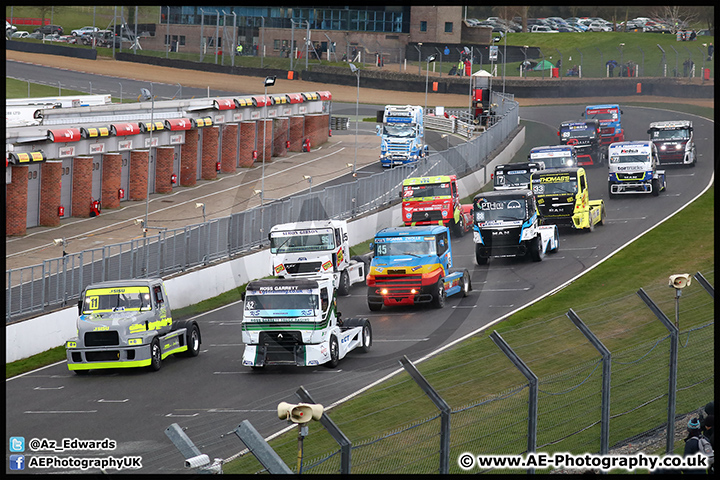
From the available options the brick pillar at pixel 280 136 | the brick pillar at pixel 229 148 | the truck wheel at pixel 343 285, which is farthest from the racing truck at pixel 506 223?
the brick pillar at pixel 280 136

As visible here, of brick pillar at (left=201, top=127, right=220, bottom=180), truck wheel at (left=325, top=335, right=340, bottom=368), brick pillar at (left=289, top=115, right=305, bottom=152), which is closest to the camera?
truck wheel at (left=325, top=335, right=340, bottom=368)

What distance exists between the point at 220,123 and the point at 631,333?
41.0 metres

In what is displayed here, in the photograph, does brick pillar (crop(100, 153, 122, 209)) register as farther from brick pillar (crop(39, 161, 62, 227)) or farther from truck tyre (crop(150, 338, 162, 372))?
truck tyre (crop(150, 338, 162, 372))

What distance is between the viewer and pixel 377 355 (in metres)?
22.7

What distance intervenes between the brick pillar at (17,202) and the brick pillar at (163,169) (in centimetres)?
1143

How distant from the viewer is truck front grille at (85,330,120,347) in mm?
22284

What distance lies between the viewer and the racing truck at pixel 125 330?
22.3 meters

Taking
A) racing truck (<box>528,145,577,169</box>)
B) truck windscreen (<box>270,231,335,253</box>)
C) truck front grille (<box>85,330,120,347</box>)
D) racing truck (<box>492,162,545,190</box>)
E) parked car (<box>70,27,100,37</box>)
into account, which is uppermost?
parked car (<box>70,27,100,37</box>)

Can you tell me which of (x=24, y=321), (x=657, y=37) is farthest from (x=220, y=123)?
(x=657, y=37)

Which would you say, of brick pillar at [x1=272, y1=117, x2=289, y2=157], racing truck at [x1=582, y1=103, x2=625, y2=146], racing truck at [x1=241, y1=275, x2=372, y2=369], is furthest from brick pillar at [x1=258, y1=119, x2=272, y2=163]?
racing truck at [x1=241, y1=275, x2=372, y2=369]

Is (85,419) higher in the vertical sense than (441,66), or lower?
lower

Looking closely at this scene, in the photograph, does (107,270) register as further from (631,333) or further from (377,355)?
(631,333)

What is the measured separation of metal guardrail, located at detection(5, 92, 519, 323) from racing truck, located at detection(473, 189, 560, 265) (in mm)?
7828

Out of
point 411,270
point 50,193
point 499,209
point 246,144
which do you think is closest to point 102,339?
point 411,270
